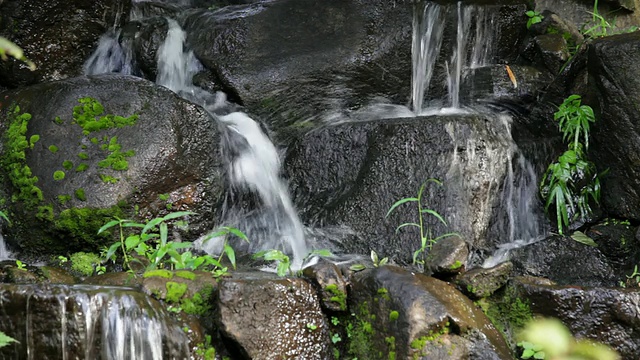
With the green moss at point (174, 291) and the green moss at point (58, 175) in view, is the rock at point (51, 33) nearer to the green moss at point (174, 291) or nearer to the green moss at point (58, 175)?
the green moss at point (58, 175)

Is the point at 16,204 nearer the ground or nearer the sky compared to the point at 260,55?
nearer the ground

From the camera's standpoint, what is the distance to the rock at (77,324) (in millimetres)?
3191

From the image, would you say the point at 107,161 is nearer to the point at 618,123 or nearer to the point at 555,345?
the point at 555,345

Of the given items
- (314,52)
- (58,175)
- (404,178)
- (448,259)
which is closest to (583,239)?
(404,178)

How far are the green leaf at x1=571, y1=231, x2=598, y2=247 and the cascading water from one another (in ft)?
7.39

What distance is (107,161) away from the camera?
5.39 metres

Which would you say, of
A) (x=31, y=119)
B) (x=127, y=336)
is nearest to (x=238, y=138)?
(x=31, y=119)

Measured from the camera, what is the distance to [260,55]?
734cm

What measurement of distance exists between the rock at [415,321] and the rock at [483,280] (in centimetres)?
20

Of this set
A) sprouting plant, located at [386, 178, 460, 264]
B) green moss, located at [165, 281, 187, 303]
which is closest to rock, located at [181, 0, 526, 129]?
sprouting plant, located at [386, 178, 460, 264]

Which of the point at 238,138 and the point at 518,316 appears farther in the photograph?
the point at 238,138

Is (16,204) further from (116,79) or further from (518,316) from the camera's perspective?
(518,316)

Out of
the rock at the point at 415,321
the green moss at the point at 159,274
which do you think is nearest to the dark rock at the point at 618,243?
the rock at the point at 415,321

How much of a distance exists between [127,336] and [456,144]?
337 centimetres
